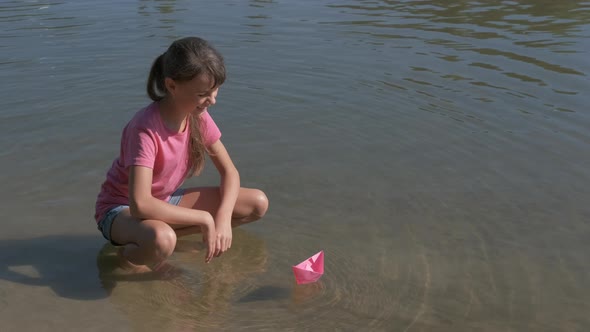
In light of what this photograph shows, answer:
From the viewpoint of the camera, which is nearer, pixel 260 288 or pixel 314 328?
pixel 314 328

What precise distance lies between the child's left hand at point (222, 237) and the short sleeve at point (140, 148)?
1.59 feet

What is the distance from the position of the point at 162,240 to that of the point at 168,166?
1.35ft

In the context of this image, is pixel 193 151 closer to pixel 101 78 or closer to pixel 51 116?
pixel 51 116

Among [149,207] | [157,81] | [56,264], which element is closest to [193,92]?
[157,81]

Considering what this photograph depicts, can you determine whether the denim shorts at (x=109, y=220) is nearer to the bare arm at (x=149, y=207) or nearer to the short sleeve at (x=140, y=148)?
the bare arm at (x=149, y=207)

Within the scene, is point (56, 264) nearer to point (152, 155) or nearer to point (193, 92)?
point (152, 155)

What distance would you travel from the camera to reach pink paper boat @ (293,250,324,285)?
12.1 ft

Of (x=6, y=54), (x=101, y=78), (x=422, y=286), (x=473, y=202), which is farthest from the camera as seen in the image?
(x=6, y=54)

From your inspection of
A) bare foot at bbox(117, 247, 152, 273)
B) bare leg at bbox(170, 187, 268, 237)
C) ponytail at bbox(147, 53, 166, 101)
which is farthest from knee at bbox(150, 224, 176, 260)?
ponytail at bbox(147, 53, 166, 101)

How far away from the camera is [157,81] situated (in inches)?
144

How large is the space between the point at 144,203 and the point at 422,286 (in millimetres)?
1452

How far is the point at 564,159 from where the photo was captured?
5258 mm

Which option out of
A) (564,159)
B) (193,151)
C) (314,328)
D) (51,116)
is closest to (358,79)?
(564,159)

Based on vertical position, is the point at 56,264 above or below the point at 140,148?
below
